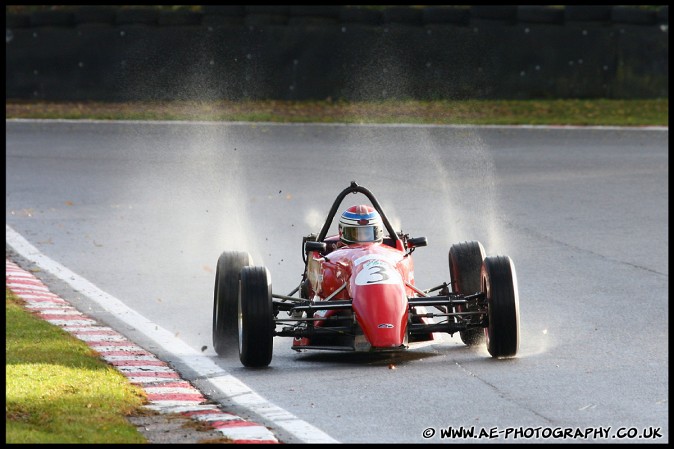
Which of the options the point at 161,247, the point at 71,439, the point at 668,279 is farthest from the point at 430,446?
the point at 161,247

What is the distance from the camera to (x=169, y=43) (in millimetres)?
26406

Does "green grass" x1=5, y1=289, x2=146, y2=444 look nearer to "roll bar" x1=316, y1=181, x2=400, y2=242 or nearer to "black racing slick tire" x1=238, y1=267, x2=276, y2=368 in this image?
"black racing slick tire" x1=238, y1=267, x2=276, y2=368

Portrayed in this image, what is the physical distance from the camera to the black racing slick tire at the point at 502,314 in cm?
878

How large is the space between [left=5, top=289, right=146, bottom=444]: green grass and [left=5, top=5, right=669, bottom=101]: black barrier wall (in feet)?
55.4

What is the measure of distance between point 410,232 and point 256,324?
21.5ft

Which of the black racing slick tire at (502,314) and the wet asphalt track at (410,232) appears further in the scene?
the black racing slick tire at (502,314)

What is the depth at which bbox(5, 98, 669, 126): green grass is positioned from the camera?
2581 cm

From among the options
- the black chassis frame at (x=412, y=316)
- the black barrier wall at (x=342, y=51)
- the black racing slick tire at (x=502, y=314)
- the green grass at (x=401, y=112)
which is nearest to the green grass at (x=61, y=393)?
the black chassis frame at (x=412, y=316)

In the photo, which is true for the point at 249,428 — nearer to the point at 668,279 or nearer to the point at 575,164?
the point at 668,279

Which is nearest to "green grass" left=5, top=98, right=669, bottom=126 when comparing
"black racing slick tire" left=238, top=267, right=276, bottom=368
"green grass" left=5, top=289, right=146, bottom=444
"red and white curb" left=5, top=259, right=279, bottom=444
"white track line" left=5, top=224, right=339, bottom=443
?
"white track line" left=5, top=224, right=339, bottom=443

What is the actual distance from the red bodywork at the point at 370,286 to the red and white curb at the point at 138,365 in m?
1.07

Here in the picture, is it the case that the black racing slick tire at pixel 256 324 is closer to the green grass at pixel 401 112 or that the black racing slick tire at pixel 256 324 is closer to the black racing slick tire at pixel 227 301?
the black racing slick tire at pixel 227 301

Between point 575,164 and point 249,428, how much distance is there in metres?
14.3

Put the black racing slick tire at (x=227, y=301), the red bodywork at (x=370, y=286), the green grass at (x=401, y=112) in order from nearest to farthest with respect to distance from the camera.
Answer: the red bodywork at (x=370, y=286) → the black racing slick tire at (x=227, y=301) → the green grass at (x=401, y=112)
